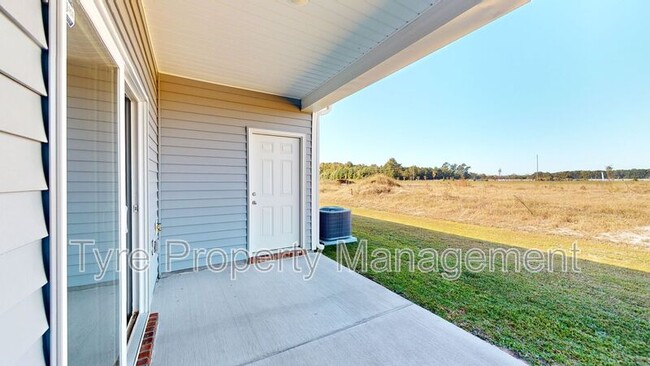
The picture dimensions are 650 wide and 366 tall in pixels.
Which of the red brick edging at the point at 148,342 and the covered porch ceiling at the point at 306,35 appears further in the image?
the covered porch ceiling at the point at 306,35

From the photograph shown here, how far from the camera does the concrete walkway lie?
6.37 feet

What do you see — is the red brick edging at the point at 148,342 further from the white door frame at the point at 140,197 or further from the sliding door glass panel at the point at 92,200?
the sliding door glass panel at the point at 92,200

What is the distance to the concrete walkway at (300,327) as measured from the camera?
194cm

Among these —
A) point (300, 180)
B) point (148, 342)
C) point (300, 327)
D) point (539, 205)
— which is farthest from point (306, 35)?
point (539, 205)

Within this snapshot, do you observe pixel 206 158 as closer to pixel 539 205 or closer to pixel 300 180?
pixel 300 180

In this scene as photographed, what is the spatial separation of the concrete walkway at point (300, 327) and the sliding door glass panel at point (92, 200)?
77cm

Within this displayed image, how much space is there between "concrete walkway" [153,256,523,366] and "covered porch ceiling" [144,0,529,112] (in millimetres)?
2511

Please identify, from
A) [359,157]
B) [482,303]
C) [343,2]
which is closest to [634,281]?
[482,303]

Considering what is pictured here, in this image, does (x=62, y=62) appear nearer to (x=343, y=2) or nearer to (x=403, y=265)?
(x=343, y=2)

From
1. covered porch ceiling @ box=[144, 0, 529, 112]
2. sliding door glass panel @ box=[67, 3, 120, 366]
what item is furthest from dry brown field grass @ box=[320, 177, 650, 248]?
sliding door glass panel @ box=[67, 3, 120, 366]

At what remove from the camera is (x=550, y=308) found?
2.69 m
